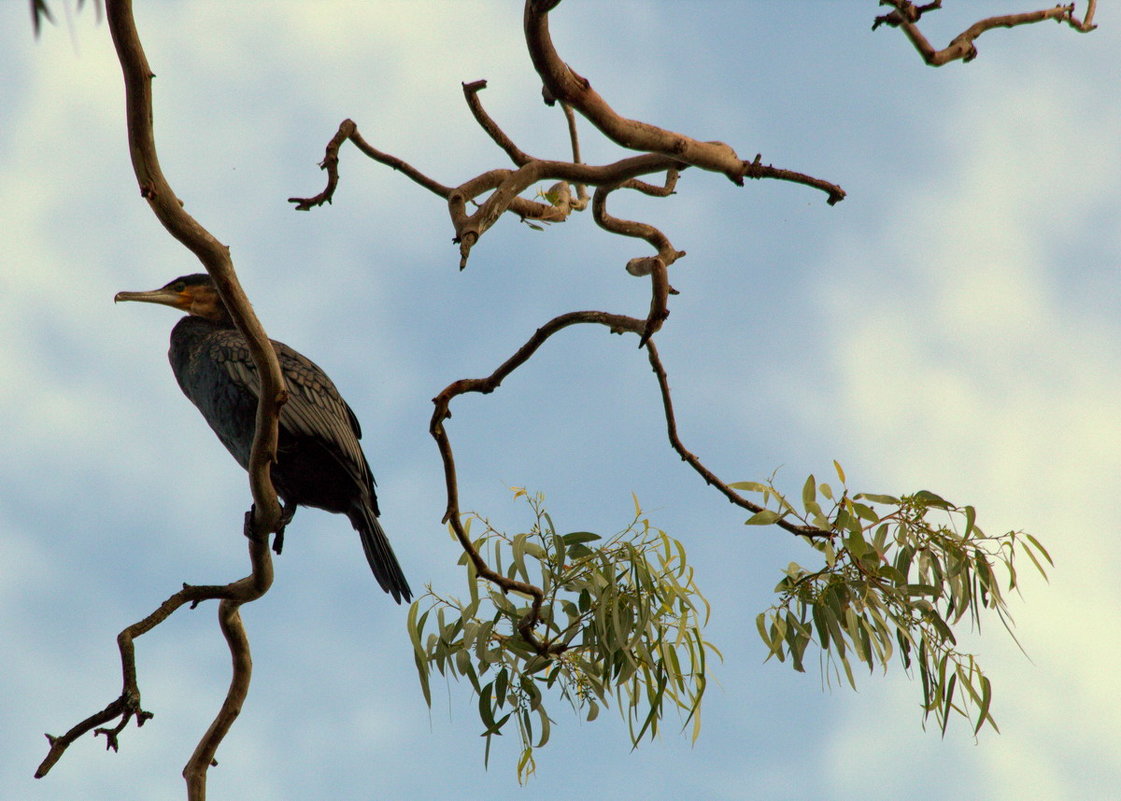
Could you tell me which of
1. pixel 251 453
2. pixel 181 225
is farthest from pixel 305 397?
pixel 181 225

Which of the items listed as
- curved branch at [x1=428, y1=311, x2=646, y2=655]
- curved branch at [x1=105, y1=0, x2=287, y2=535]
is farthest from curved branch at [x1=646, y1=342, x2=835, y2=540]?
curved branch at [x1=105, y1=0, x2=287, y2=535]

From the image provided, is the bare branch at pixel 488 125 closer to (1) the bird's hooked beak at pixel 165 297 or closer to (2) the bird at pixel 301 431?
(2) the bird at pixel 301 431

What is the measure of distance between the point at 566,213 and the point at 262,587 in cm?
180

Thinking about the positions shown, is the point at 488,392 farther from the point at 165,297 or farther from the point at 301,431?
the point at 165,297

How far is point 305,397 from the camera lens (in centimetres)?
371

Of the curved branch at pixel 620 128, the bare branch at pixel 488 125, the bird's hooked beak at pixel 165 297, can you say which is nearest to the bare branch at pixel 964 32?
the curved branch at pixel 620 128

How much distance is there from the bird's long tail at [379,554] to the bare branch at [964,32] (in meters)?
2.21

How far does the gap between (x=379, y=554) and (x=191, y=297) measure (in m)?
1.32

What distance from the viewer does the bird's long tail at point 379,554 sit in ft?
12.1

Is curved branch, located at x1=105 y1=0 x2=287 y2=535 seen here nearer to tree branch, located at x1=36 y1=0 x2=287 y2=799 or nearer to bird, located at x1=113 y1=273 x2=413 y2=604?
tree branch, located at x1=36 y1=0 x2=287 y2=799

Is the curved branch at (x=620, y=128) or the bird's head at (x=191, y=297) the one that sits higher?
the bird's head at (x=191, y=297)

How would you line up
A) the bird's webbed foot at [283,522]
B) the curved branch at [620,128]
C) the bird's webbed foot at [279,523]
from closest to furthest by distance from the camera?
1. the curved branch at [620,128]
2. the bird's webbed foot at [279,523]
3. the bird's webbed foot at [283,522]

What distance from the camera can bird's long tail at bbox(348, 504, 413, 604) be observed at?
367 centimetres

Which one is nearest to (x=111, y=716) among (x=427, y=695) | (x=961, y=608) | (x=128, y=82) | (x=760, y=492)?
(x=427, y=695)
